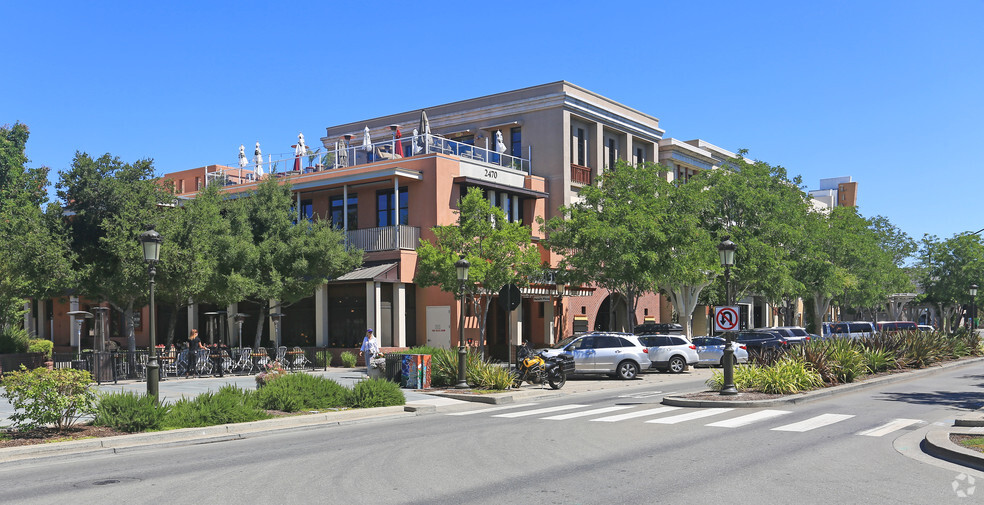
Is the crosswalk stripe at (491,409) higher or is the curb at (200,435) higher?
the curb at (200,435)

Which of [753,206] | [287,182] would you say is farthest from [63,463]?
[753,206]

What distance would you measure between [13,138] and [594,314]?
139ft

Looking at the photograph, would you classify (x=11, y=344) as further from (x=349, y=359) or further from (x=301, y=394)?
(x=301, y=394)

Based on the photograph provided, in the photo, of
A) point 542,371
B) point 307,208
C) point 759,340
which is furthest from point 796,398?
point 307,208

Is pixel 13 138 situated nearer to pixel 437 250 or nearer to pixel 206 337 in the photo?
pixel 206 337

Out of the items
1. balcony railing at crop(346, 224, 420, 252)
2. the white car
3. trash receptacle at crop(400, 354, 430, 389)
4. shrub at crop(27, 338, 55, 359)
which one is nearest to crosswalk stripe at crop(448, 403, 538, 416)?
trash receptacle at crop(400, 354, 430, 389)

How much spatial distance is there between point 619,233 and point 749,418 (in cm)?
1610

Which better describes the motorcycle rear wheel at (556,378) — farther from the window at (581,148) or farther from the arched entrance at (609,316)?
the window at (581,148)

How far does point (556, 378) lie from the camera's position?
2386cm

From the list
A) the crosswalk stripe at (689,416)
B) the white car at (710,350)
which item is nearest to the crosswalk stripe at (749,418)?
the crosswalk stripe at (689,416)

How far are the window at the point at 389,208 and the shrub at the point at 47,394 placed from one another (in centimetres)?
2302

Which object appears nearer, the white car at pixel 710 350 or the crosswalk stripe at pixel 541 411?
the crosswalk stripe at pixel 541 411

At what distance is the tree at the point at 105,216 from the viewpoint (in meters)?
27.0

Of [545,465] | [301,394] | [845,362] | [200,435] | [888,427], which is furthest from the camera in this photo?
[845,362]
